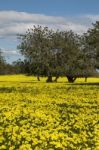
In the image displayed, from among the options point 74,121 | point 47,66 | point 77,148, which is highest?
point 77,148

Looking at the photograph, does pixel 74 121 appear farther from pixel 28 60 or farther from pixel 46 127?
pixel 28 60

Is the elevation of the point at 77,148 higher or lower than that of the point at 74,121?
higher

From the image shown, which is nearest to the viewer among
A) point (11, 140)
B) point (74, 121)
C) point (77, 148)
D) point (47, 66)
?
point (77, 148)

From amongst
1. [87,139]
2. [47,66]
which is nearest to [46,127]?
[87,139]

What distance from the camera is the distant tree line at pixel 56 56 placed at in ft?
332

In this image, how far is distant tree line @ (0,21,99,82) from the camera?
101250 mm

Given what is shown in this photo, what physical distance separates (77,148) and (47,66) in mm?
89298

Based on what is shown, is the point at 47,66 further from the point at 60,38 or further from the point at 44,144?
the point at 44,144

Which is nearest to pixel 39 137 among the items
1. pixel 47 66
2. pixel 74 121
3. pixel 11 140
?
pixel 11 140

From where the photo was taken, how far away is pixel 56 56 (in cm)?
10512

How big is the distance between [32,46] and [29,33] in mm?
3924

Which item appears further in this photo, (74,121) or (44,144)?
(74,121)

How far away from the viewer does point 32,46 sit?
10475cm

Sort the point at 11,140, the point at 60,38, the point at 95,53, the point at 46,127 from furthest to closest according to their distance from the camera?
the point at 60,38 < the point at 95,53 < the point at 46,127 < the point at 11,140
